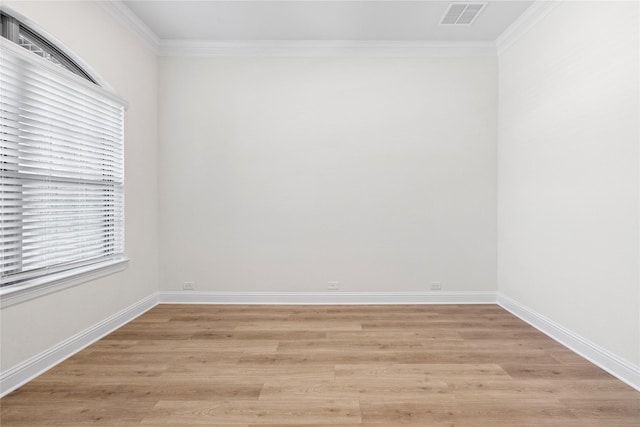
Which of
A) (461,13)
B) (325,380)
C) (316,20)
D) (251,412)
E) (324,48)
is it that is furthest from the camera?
(324,48)

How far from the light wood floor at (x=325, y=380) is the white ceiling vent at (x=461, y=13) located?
10.5 ft

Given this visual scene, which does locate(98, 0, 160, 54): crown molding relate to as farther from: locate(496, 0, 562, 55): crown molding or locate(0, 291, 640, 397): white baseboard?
locate(496, 0, 562, 55): crown molding

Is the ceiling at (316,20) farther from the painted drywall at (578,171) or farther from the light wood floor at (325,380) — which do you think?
the light wood floor at (325,380)

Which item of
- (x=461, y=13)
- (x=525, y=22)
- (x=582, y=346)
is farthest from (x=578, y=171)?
(x=461, y=13)

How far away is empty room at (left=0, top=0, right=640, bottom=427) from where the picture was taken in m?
2.23

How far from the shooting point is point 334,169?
4.12 metres

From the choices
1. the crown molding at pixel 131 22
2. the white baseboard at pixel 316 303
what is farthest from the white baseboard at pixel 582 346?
the crown molding at pixel 131 22

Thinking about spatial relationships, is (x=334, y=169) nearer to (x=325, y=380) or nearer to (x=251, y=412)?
(x=325, y=380)

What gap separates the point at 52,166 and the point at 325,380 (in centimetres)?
260

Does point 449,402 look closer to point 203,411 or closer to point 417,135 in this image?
point 203,411

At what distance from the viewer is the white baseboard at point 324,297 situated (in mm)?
4129

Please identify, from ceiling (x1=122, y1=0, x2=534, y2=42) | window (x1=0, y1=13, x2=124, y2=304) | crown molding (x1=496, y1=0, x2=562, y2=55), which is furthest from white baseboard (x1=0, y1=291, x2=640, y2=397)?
ceiling (x1=122, y1=0, x2=534, y2=42)

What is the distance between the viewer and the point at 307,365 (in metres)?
2.53

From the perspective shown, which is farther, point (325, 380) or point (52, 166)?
point (52, 166)
